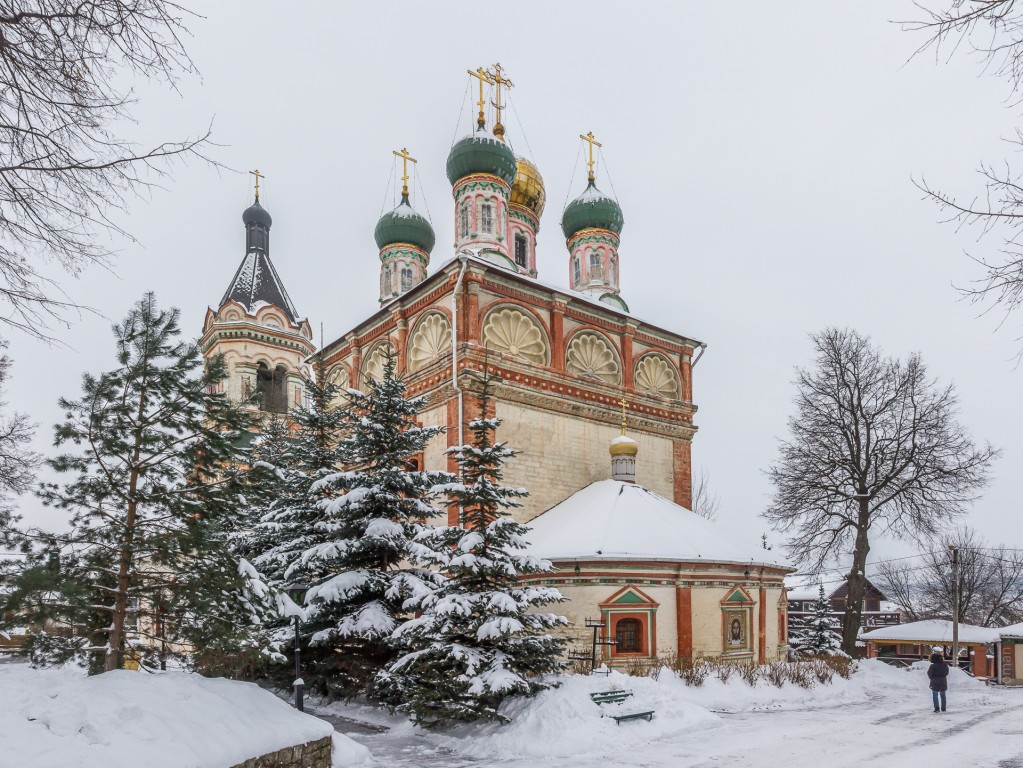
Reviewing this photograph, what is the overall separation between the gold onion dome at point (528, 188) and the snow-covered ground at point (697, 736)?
62.1ft

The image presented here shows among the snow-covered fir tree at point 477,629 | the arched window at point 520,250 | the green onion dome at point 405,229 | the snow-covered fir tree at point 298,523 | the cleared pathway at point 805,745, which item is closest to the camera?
the cleared pathway at point 805,745

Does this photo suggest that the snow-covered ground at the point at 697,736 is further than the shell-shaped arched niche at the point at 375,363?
No

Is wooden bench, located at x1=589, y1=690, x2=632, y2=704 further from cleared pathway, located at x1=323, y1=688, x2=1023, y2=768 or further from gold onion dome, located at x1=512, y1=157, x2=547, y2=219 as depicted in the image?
gold onion dome, located at x1=512, y1=157, x2=547, y2=219

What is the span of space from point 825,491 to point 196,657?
19.9 m

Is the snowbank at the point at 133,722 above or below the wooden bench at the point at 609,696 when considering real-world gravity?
above

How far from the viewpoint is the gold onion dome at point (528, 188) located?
28641 mm

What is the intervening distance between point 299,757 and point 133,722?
203cm

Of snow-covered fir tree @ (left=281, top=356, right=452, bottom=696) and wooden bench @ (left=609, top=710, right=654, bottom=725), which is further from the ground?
snow-covered fir tree @ (left=281, top=356, right=452, bottom=696)

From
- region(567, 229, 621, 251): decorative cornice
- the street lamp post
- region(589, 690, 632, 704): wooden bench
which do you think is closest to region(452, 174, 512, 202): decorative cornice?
region(567, 229, 621, 251): decorative cornice

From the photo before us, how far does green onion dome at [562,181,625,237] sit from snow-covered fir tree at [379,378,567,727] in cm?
1705

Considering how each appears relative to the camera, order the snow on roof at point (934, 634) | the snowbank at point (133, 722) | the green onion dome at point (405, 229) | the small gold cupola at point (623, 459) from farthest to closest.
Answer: the green onion dome at point (405, 229)
the snow on roof at point (934, 634)
the small gold cupola at point (623, 459)
the snowbank at point (133, 722)

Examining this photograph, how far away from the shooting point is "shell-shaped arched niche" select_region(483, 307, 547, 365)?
20.4 m

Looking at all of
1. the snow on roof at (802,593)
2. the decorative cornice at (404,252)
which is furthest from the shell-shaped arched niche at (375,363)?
the snow on roof at (802,593)

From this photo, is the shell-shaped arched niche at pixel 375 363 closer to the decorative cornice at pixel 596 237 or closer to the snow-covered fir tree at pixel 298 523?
the snow-covered fir tree at pixel 298 523
